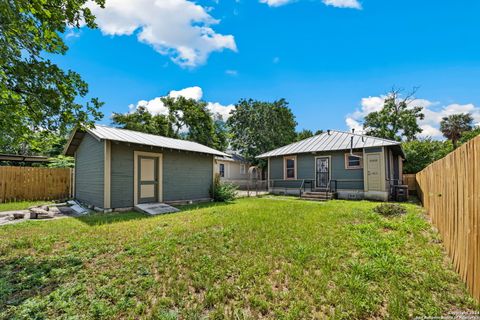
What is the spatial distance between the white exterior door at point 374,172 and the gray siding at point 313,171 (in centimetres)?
49

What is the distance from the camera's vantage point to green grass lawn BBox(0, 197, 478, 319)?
8.25 feet

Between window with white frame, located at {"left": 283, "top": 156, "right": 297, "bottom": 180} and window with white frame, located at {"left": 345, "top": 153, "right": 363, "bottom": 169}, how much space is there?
334 cm

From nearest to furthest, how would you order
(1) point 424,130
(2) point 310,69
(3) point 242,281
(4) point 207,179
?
(3) point 242,281, (4) point 207,179, (2) point 310,69, (1) point 424,130

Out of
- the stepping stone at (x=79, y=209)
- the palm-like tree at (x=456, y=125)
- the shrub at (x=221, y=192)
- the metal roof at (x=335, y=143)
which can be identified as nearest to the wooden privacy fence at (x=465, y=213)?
the metal roof at (x=335, y=143)

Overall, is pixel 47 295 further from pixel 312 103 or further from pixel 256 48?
pixel 312 103

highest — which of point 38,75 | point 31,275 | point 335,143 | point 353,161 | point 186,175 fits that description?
point 38,75

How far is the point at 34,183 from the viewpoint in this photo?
11602 mm

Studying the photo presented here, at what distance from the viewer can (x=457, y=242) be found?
3166mm

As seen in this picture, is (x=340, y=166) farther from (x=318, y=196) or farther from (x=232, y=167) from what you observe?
(x=232, y=167)

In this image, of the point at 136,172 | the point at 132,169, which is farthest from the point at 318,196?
the point at 132,169

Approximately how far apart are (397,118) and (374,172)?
65.6 feet

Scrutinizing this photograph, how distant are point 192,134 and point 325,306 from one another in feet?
86.9

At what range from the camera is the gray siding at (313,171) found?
1285 cm

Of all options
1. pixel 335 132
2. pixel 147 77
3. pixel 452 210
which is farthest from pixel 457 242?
pixel 147 77
